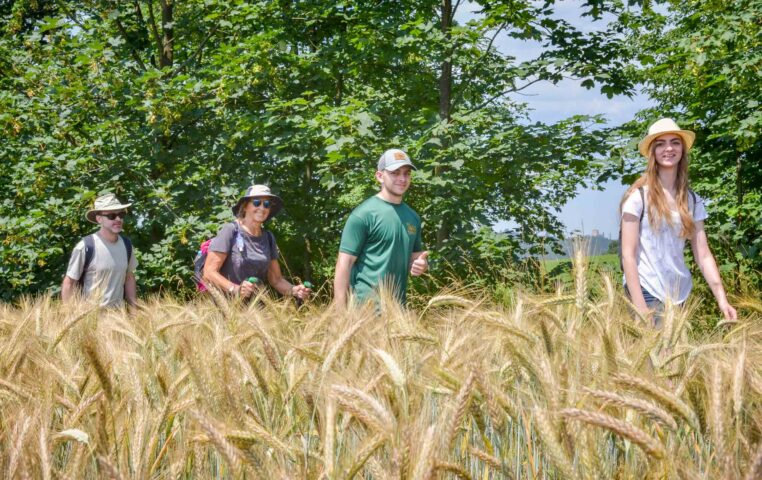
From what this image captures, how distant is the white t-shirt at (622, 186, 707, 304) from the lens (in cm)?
349

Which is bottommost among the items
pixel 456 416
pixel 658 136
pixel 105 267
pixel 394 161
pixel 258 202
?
pixel 105 267

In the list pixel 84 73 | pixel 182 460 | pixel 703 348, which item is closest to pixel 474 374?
pixel 182 460

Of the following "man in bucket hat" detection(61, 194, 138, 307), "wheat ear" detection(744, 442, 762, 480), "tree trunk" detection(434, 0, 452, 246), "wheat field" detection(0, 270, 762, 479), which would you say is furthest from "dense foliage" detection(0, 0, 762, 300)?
"wheat ear" detection(744, 442, 762, 480)

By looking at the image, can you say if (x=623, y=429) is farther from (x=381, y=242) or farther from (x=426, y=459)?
(x=381, y=242)

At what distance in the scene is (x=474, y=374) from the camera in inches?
56.5

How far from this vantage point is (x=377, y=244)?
409cm

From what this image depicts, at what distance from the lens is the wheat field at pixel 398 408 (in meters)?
1.32

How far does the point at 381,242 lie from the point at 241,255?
1.11m

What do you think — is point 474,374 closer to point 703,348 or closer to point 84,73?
point 703,348

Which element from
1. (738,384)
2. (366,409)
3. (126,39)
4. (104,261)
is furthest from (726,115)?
(126,39)

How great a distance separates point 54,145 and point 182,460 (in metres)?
9.26

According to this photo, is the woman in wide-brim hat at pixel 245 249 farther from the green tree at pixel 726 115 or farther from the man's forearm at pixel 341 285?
the green tree at pixel 726 115

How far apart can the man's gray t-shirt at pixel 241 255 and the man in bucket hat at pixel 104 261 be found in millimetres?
870

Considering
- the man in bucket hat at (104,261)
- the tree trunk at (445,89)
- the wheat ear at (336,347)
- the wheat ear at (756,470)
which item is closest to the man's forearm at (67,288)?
the man in bucket hat at (104,261)
